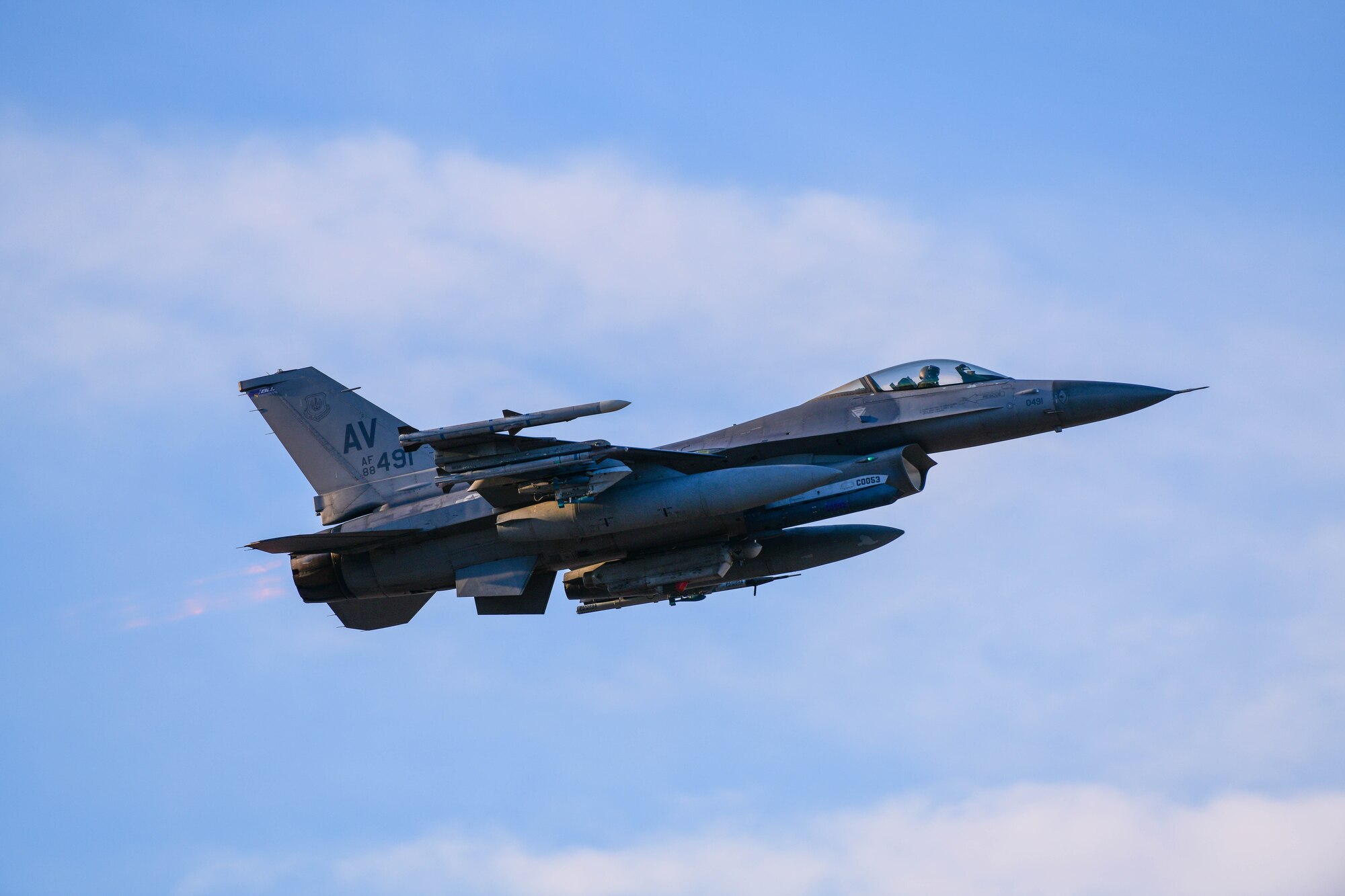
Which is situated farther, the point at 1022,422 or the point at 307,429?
the point at 307,429

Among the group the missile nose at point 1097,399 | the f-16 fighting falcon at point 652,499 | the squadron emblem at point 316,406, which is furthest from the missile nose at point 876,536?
the squadron emblem at point 316,406

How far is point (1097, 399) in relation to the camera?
2283 cm

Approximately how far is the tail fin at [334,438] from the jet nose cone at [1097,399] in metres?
9.86

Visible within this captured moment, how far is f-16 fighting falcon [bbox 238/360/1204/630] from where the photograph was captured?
21953 mm

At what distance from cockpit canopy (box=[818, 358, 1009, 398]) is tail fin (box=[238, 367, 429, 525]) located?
7042 mm

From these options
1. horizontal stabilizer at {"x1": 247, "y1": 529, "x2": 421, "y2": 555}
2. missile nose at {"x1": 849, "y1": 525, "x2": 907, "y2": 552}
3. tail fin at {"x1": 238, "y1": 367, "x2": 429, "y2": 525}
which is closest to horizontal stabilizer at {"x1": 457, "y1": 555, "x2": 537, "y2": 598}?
horizontal stabilizer at {"x1": 247, "y1": 529, "x2": 421, "y2": 555}

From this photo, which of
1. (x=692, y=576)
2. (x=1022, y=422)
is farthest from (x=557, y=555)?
(x=1022, y=422)

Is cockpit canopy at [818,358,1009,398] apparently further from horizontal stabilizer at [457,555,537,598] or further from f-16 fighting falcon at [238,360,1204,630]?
horizontal stabilizer at [457,555,537,598]

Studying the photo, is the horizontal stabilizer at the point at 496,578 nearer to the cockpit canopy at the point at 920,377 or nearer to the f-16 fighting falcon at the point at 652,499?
the f-16 fighting falcon at the point at 652,499

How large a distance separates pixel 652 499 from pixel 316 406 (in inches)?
276

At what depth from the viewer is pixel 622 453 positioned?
2202 cm

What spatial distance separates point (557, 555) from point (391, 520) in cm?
256

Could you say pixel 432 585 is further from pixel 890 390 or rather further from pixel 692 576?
pixel 890 390

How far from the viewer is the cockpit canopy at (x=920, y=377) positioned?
23531 millimetres
